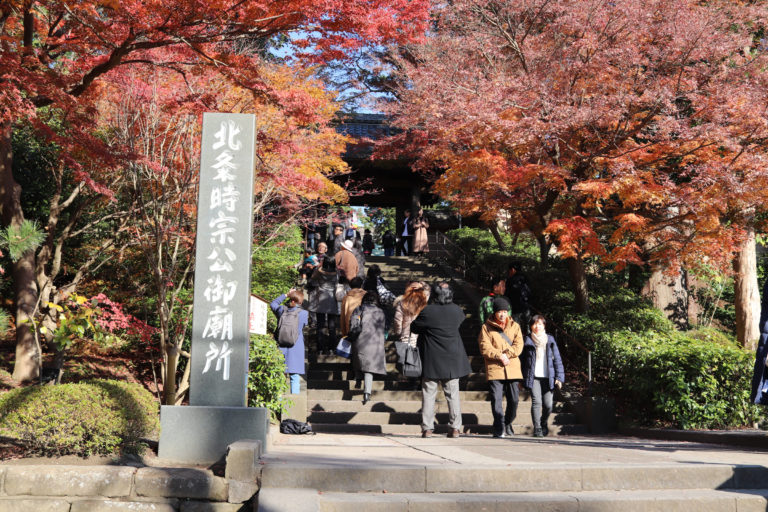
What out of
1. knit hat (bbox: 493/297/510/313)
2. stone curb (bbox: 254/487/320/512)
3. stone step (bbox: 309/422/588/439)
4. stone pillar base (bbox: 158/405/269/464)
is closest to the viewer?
stone curb (bbox: 254/487/320/512)

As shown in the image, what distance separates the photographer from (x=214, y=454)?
5.39m

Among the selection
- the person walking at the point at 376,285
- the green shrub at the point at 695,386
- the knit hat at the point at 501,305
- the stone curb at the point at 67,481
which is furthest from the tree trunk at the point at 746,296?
the stone curb at the point at 67,481

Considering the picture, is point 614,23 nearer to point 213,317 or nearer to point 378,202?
point 213,317

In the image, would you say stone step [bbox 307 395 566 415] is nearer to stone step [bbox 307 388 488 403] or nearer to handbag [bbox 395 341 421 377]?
stone step [bbox 307 388 488 403]

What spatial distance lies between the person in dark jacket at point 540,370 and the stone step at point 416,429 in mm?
404

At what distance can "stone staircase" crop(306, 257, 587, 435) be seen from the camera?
940 cm

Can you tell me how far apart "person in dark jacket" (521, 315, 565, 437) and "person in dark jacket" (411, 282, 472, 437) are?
1054 millimetres

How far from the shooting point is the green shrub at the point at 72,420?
4.98 meters

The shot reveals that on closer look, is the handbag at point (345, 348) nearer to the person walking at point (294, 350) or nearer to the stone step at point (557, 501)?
the person walking at point (294, 350)

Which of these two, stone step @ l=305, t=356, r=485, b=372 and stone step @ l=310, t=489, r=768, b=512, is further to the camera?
stone step @ l=305, t=356, r=485, b=372

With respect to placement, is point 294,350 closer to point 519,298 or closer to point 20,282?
point 20,282

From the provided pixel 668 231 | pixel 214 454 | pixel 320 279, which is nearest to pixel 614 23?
pixel 668 231

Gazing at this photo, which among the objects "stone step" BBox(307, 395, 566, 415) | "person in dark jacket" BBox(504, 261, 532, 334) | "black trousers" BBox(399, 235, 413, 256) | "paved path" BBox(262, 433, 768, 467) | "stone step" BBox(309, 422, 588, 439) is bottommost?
"stone step" BBox(309, 422, 588, 439)

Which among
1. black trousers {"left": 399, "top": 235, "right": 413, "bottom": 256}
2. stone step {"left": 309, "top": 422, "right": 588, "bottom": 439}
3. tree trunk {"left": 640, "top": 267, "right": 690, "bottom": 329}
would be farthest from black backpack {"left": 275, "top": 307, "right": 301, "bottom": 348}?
black trousers {"left": 399, "top": 235, "right": 413, "bottom": 256}
